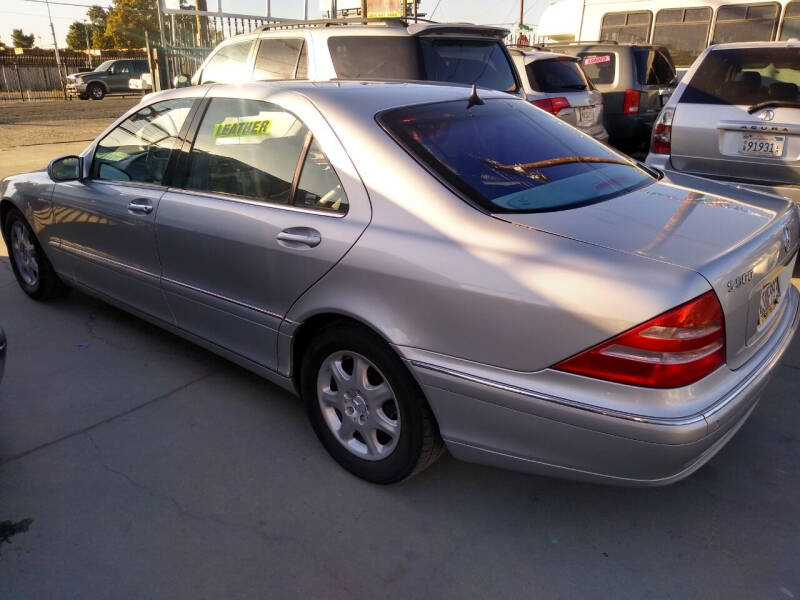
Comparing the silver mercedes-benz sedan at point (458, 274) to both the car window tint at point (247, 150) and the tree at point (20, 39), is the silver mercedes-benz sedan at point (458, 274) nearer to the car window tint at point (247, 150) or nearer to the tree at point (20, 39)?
the car window tint at point (247, 150)

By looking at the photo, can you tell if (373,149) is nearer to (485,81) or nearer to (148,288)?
(148,288)

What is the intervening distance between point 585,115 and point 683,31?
6.25 metres

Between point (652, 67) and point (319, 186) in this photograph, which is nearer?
point (319, 186)

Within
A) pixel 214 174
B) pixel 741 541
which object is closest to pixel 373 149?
pixel 214 174

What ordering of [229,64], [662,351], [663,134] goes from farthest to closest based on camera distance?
1. [229,64]
2. [663,134]
3. [662,351]

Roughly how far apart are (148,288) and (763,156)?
14.5ft

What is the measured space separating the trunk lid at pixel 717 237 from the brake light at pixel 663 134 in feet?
9.22

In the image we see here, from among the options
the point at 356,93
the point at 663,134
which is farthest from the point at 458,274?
the point at 663,134

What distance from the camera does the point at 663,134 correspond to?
542 centimetres

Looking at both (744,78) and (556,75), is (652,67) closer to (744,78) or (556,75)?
(556,75)

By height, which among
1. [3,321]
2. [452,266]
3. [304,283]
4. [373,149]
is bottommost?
[3,321]

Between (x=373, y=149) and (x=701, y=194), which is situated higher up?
(x=373, y=149)

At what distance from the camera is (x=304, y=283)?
2.68 metres

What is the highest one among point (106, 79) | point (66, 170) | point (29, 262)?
point (66, 170)
